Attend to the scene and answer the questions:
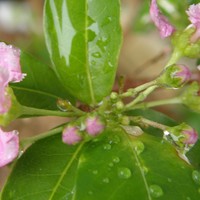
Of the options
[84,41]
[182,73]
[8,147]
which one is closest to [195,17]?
[182,73]

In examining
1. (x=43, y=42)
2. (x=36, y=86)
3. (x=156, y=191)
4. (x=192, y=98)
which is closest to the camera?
(x=156, y=191)

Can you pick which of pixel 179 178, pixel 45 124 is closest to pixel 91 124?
pixel 179 178

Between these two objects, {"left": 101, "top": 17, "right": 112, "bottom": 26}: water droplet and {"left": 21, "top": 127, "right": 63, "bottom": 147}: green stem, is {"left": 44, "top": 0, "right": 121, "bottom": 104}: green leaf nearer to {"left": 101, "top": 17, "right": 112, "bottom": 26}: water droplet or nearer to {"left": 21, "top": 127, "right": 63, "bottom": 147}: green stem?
{"left": 101, "top": 17, "right": 112, "bottom": 26}: water droplet

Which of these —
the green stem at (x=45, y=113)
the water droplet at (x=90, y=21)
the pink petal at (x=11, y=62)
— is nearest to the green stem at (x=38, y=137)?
the green stem at (x=45, y=113)

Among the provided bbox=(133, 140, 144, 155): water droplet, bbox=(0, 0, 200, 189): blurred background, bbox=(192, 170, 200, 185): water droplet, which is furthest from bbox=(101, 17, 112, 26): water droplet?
bbox=(0, 0, 200, 189): blurred background

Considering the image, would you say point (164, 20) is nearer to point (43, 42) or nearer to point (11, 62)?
point (11, 62)

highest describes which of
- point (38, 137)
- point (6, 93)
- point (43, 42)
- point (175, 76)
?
point (175, 76)
